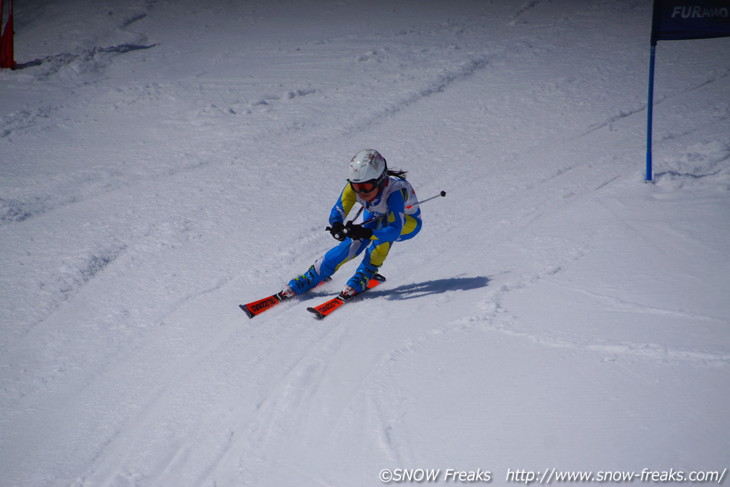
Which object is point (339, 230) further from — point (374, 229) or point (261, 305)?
point (261, 305)

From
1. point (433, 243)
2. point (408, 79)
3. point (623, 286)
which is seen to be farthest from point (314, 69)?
point (623, 286)

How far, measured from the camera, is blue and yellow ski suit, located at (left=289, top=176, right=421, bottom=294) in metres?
5.80

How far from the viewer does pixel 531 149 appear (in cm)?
908

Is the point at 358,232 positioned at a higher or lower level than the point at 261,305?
higher

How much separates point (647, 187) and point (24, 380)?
6812mm

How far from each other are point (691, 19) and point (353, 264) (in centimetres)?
454

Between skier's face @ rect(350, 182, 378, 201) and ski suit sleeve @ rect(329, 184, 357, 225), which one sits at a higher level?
skier's face @ rect(350, 182, 378, 201)

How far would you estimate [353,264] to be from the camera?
273 inches

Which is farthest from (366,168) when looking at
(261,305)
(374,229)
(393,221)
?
(261,305)

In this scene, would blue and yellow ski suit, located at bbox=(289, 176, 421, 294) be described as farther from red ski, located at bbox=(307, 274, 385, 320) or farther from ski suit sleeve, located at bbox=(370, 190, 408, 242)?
red ski, located at bbox=(307, 274, 385, 320)

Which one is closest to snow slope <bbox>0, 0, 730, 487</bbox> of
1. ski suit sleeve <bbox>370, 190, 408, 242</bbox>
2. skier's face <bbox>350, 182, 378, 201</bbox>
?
ski suit sleeve <bbox>370, 190, 408, 242</bbox>

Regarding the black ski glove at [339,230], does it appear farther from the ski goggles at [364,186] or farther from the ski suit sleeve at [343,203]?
the ski goggles at [364,186]

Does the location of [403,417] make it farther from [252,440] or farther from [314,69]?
[314,69]

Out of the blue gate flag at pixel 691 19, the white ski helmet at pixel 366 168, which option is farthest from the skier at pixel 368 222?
the blue gate flag at pixel 691 19
